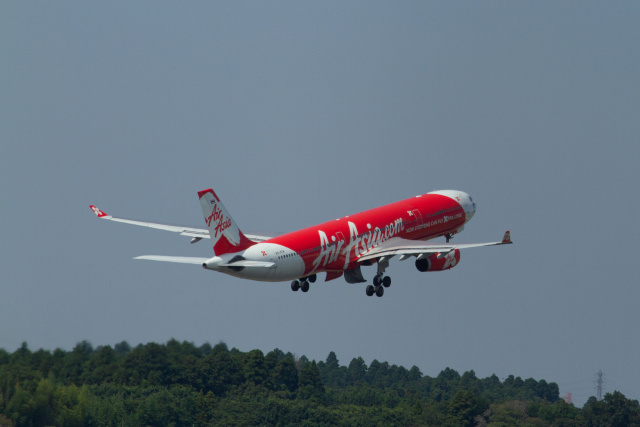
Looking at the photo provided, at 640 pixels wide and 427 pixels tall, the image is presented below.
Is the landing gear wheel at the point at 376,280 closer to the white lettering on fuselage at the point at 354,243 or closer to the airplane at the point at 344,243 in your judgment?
the airplane at the point at 344,243

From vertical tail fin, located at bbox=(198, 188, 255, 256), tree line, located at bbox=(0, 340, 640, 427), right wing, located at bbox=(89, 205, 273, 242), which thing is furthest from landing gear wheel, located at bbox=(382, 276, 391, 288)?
tree line, located at bbox=(0, 340, 640, 427)

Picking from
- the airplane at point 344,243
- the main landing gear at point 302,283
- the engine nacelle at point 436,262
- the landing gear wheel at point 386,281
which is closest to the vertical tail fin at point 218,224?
the airplane at point 344,243

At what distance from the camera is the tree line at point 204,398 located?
358 ft

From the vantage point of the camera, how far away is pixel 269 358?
551ft

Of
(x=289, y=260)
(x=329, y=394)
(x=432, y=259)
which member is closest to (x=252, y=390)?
(x=329, y=394)

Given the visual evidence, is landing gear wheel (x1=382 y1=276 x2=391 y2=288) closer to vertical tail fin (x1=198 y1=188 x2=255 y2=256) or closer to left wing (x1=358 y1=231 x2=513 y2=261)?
left wing (x1=358 y1=231 x2=513 y2=261)

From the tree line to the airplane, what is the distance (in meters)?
18.7

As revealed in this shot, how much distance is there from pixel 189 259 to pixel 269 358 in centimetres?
8588

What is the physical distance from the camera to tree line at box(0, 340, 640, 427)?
109000mm

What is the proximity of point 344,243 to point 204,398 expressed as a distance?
198 ft

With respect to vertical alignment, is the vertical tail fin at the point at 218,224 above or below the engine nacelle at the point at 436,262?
below

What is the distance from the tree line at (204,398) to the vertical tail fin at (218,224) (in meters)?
27.6

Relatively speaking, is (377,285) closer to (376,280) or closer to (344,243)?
(376,280)

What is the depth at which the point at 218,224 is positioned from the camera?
85.5 metres
